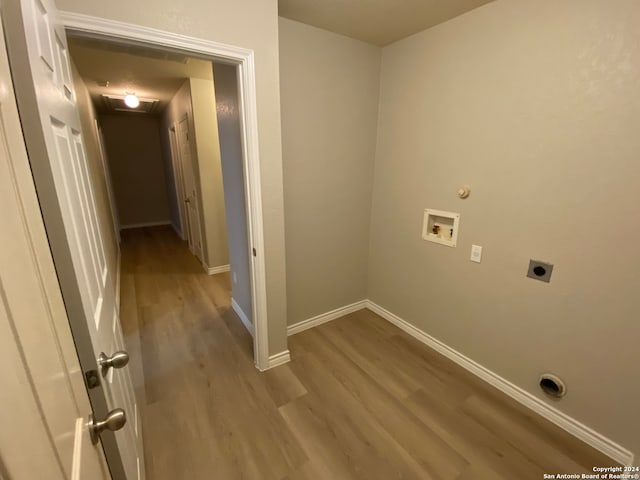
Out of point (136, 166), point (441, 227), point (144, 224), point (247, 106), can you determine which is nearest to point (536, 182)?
point (441, 227)

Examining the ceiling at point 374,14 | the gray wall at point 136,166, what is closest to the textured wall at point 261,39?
the ceiling at point 374,14

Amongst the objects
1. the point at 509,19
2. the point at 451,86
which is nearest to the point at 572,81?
the point at 509,19

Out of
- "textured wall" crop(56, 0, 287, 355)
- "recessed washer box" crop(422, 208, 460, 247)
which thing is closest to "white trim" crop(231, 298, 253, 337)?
"textured wall" crop(56, 0, 287, 355)

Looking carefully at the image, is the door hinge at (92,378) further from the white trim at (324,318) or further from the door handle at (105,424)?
the white trim at (324,318)

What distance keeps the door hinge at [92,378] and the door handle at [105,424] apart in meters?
0.07

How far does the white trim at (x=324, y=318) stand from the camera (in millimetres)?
2565

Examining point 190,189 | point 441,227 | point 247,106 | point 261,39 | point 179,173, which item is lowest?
point 441,227

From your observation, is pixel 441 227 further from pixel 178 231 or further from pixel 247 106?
pixel 178 231

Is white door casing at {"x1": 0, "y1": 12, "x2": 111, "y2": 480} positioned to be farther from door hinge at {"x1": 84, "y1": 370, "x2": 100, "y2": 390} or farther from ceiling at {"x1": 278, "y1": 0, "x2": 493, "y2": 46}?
ceiling at {"x1": 278, "y1": 0, "x2": 493, "y2": 46}

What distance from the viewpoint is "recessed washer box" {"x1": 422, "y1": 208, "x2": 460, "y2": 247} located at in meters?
2.06

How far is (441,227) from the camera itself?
7.16ft

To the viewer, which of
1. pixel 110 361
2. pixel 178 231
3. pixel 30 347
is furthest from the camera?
pixel 178 231

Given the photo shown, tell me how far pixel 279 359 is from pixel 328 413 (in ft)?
1.87

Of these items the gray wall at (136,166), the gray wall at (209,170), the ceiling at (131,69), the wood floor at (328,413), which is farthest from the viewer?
the gray wall at (136,166)
